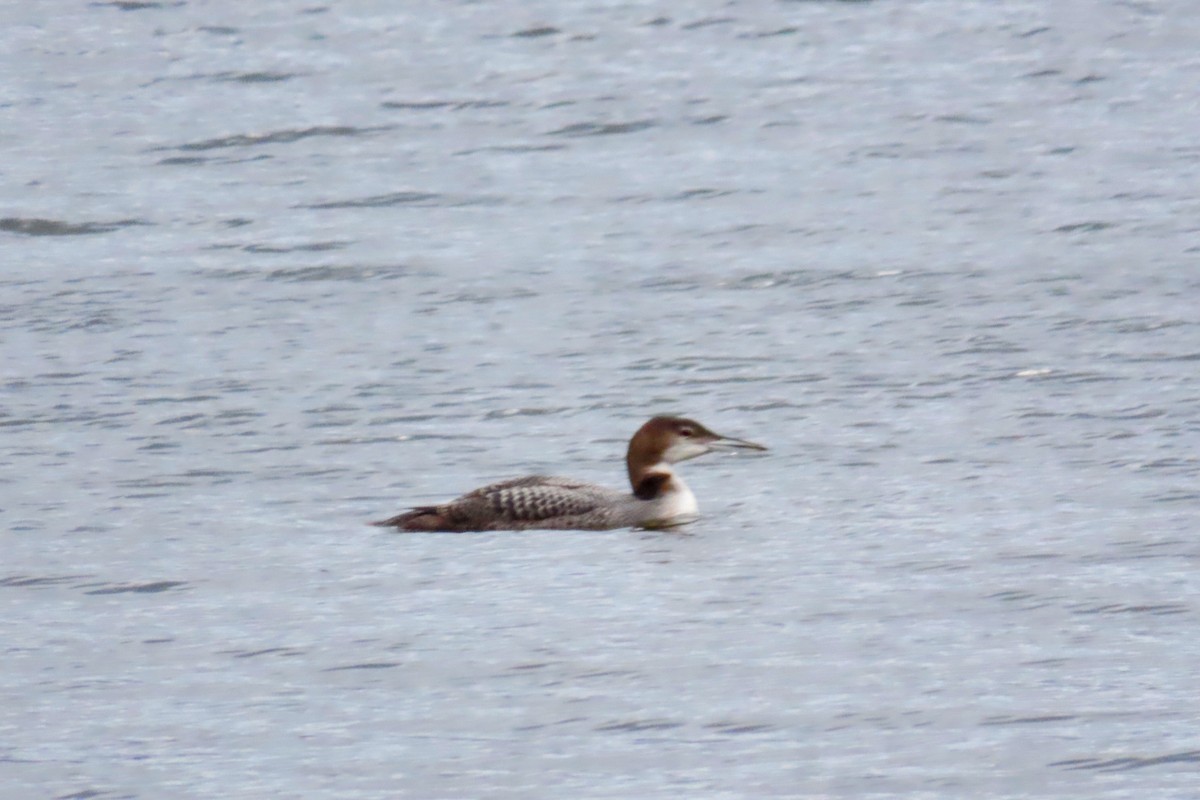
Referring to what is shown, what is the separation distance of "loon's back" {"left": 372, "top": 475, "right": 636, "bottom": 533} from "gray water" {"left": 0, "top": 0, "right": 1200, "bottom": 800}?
0.39ft

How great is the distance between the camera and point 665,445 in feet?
39.4

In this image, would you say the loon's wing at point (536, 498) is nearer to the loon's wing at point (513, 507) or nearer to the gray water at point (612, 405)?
the loon's wing at point (513, 507)

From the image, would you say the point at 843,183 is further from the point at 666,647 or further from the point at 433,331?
the point at 666,647

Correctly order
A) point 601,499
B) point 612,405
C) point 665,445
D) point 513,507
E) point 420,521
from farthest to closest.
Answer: point 612,405, point 665,445, point 601,499, point 513,507, point 420,521

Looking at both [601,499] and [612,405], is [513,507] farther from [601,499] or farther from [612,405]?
[612,405]

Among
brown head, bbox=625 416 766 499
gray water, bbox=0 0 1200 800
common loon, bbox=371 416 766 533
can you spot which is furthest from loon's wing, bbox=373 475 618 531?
brown head, bbox=625 416 766 499

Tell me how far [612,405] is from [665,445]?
1.67 m

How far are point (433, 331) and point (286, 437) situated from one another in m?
2.83

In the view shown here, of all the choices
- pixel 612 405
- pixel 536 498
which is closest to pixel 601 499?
pixel 536 498

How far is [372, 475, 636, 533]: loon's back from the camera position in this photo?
Answer: 11.1 metres

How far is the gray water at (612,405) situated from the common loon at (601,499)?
0.49 ft

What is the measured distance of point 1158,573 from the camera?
9844mm

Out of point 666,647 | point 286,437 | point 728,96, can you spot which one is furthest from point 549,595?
point 728,96

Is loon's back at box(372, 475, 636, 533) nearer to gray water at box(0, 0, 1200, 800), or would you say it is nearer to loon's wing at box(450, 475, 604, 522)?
loon's wing at box(450, 475, 604, 522)
